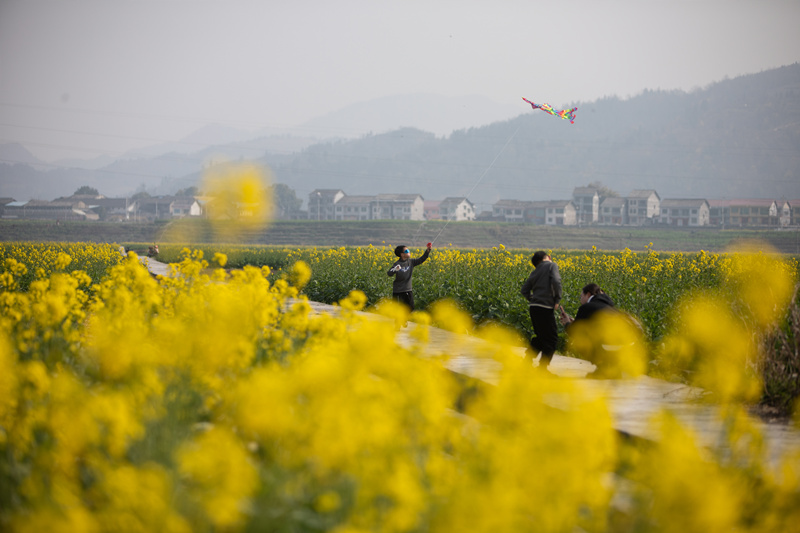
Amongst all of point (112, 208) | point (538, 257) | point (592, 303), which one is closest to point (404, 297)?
point (538, 257)

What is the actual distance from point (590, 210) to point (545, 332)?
12947cm

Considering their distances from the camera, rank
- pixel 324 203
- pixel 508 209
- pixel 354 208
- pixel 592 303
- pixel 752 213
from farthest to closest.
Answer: pixel 324 203, pixel 354 208, pixel 508 209, pixel 752 213, pixel 592 303

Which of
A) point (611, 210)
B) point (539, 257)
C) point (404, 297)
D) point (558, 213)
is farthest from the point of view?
point (611, 210)

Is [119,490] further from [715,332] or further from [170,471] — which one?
[715,332]

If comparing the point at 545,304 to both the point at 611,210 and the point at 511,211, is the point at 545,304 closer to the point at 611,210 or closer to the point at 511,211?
the point at 511,211

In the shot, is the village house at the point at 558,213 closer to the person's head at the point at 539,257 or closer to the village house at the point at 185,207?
the village house at the point at 185,207

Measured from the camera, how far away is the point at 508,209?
438ft

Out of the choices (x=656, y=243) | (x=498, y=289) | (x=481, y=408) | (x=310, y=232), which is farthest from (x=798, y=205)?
(x=481, y=408)

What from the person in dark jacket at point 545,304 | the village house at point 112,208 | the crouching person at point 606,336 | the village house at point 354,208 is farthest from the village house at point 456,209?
the crouching person at point 606,336

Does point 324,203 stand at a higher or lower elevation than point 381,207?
higher

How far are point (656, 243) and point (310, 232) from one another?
4167cm

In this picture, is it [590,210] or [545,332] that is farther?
[590,210]

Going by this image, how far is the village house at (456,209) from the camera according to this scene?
5664 inches

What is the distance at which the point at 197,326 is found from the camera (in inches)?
217
